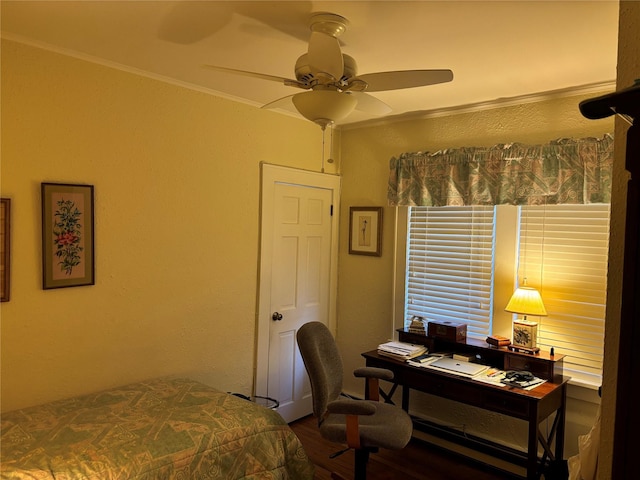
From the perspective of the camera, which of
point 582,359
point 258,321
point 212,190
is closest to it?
point 582,359

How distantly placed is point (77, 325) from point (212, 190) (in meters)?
1.21

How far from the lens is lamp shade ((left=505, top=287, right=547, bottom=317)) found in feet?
9.48

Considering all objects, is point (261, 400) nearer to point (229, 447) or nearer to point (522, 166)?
point (229, 447)

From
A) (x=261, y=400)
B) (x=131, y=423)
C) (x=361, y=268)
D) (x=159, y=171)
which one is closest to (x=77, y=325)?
(x=131, y=423)

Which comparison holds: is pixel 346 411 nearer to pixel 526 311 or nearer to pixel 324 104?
pixel 526 311

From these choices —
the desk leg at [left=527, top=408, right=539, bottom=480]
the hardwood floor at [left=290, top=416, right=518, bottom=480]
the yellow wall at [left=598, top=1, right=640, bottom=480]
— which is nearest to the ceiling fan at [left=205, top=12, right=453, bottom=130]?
the yellow wall at [left=598, top=1, right=640, bottom=480]

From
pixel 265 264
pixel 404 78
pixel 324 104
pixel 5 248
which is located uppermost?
pixel 404 78

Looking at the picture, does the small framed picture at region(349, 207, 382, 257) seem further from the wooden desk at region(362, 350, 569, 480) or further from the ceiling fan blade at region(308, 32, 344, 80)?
the ceiling fan blade at region(308, 32, 344, 80)

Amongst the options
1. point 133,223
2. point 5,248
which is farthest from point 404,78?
point 5,248

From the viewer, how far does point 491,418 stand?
3301 mm

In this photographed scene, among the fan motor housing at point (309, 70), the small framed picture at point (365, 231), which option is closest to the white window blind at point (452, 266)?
the small framed picture at point (365, 231)

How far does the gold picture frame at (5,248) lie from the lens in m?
2.32

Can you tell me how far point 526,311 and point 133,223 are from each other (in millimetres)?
2507

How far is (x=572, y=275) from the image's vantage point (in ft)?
9.71
